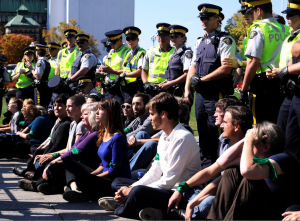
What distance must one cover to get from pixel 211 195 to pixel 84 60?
22.0 ft

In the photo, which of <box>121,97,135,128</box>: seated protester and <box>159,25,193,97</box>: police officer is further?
<box>159,25,193,97</box>: police officer

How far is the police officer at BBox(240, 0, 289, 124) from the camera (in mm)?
6133

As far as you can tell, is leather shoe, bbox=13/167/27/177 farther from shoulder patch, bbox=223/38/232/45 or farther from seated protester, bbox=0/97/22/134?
shoulder patch, bbox=223/38/232/45

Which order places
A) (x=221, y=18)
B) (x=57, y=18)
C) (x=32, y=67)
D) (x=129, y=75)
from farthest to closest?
(x=57, y=18) → (x=32, y=67) → (x=129, y=75) → (x=221, y=18)

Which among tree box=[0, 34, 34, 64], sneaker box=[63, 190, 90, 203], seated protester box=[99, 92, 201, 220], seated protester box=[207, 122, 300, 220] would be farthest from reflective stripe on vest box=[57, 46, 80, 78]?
tree box=[0, 34, 34, 64]

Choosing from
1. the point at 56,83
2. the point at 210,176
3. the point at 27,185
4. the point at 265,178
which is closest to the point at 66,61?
the point at 56,83

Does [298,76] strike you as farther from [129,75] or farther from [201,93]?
[129,75]

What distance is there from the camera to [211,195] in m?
4.73

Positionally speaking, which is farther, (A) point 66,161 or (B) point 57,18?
(B) point 57,18

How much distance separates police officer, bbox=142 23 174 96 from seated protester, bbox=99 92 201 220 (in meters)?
3.41

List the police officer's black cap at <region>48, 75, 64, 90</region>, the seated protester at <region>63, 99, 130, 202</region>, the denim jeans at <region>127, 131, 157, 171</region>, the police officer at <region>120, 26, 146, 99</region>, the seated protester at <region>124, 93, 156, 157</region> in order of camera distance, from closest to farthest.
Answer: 1. the seated protester at <region>63, 99, 130, 202</region>
2. the denim jeans at <region>127, 131, 157, 171</region>
3. the seated protester at <region>124, 93, 156, 157</region>
4. the police officer at <region>120, 26, 146, 99</region>
5. the police officer's black cap at <region>48, 75, 64, 90</region>

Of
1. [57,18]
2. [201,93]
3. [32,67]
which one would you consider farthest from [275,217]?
[57,18]

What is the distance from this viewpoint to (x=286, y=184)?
3.97 metres

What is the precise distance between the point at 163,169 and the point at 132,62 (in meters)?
4.81
